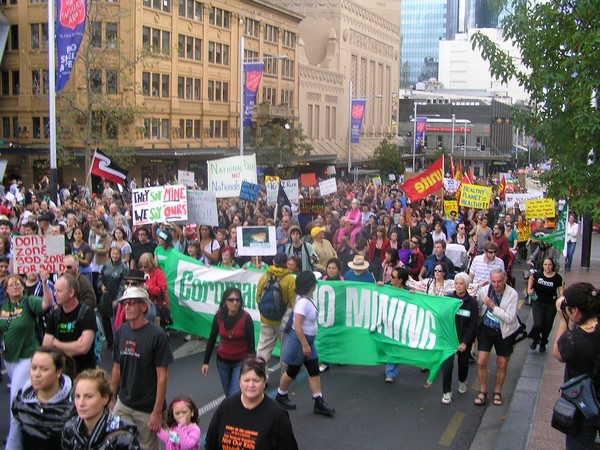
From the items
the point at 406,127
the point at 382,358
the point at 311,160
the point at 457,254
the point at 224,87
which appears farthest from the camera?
the point at 406,127

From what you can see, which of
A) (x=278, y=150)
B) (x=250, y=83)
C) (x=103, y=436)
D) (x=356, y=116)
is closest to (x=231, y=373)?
(x=103, y=436)

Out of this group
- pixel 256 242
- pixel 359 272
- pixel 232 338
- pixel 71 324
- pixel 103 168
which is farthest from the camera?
pixel 103 168

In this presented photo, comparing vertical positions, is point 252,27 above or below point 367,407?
above

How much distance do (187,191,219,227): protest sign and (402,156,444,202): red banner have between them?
824 cm

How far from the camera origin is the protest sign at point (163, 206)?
44.7 ft

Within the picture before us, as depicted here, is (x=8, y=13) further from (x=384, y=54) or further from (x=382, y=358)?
(x=384, y=54)

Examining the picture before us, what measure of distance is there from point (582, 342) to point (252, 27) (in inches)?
2027

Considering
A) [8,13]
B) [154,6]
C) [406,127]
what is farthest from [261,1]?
[406,127]

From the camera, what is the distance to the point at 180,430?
17.5 feet

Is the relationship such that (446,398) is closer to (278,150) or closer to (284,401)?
(284,401)

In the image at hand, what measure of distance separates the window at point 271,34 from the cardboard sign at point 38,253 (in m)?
50.3

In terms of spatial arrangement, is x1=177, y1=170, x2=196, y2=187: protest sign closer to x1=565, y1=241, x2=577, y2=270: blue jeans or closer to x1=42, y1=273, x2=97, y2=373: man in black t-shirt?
x1=565, y1=241, x2=577, y2=270: blue jeans

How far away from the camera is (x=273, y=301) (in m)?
8.33

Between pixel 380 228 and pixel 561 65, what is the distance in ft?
17.2
